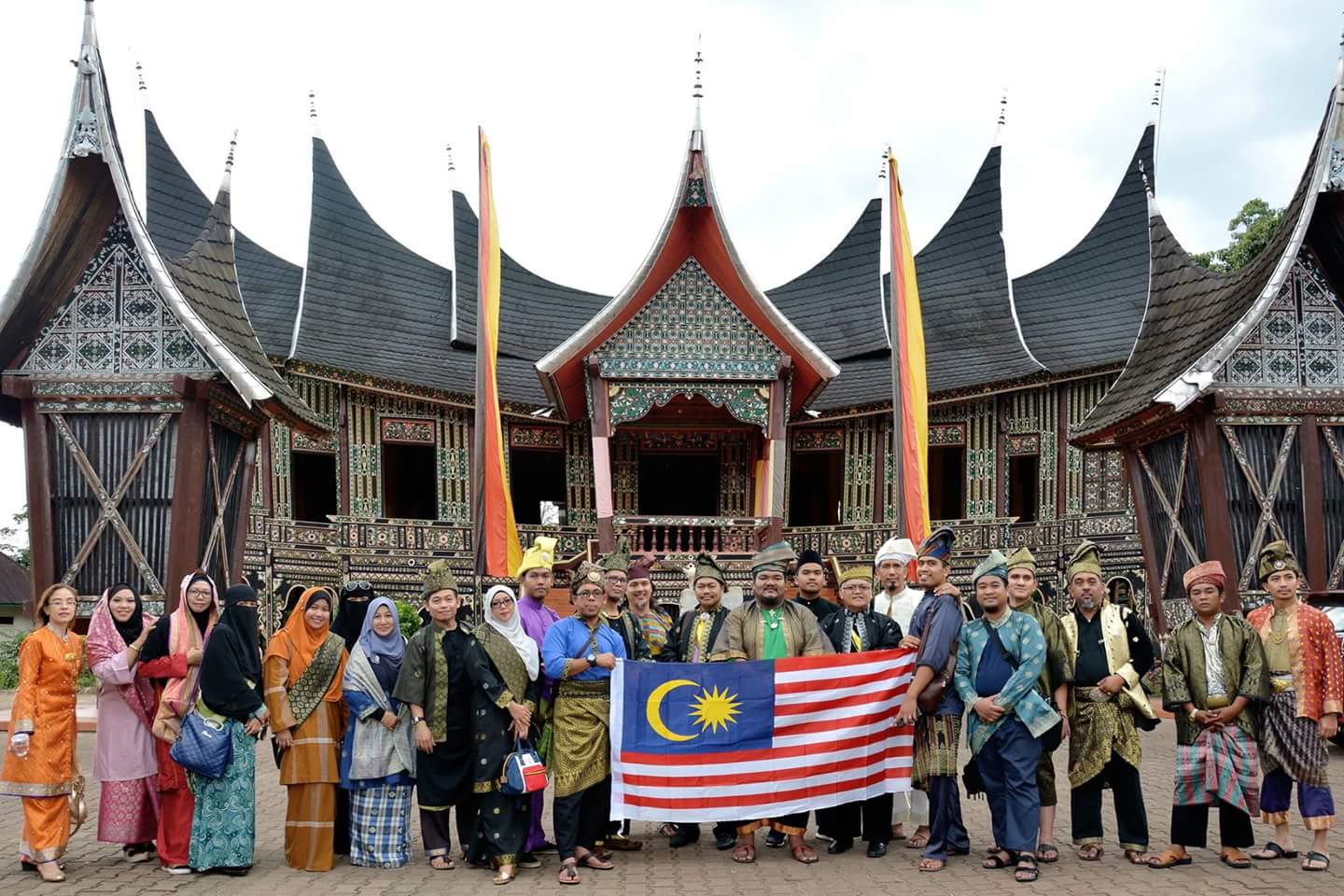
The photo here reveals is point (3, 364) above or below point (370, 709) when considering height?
above

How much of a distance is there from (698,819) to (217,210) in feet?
28.9

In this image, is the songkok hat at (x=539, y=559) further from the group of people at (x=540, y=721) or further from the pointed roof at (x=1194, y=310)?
the pointed roof at (x=1194, y=310)

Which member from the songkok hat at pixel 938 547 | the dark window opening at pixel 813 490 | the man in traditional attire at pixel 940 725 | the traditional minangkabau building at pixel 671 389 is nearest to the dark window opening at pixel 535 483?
the traditional minangkabau building at pixel 671 389

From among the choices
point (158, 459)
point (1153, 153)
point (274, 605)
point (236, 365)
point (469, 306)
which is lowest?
point (274, 605)

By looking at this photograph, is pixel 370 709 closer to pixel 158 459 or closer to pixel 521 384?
pixel 158 459

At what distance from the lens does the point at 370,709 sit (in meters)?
6.32

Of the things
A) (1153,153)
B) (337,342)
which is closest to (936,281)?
(1153,153)

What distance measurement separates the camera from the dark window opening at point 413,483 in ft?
61.2

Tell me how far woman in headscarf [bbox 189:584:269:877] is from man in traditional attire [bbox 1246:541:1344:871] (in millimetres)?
4796

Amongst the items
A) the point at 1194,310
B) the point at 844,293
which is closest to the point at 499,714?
the point at 1194,310

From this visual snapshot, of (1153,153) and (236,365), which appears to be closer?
(236,365)

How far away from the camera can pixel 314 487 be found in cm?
1841

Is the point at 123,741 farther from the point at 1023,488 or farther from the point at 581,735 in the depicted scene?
the point at 1023,488

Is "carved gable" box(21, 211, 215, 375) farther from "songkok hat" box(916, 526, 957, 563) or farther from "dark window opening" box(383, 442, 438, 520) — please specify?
"dark window opening" box(383, 442, 438, 520)
